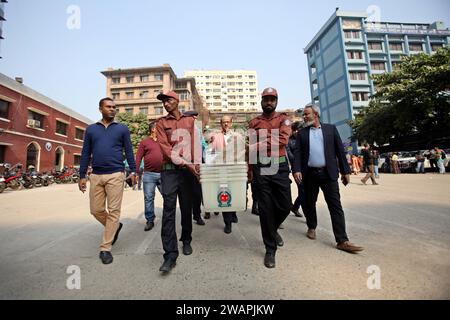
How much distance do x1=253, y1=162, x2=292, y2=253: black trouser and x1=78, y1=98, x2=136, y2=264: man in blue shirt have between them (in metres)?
1.77

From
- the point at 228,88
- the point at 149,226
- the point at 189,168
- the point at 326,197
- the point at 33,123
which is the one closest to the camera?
the point at 189,168

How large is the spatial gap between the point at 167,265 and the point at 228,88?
8847 centimetres

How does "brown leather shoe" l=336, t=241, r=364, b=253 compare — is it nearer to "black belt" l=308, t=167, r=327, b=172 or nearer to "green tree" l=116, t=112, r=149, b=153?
"black belt" l=308, t=167, r=327, b=172

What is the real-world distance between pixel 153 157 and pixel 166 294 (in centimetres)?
300

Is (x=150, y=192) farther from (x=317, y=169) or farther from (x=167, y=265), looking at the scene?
(x=317, y=169)

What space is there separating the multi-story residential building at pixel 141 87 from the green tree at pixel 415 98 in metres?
30.8

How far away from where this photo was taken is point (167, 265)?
7.68 feet

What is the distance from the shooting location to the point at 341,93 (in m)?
38.0

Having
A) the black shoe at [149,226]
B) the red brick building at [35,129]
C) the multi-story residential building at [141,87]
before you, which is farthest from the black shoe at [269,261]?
the multi-story residential building at [141,87]

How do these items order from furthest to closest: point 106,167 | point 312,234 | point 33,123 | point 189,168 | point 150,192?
1. point 33,123
2. point 150,192
3. point 312,234
4. point 106,167
5. point 189,168

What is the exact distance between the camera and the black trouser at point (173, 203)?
2506 mm

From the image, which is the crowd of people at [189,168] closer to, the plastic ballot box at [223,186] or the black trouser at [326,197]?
the black trouser at [326,197]

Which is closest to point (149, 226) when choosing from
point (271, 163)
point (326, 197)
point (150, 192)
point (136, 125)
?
point (150, 192)
